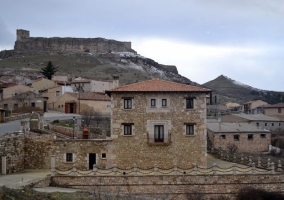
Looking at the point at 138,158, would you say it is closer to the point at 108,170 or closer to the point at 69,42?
the point at 108,170

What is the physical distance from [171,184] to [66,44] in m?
116

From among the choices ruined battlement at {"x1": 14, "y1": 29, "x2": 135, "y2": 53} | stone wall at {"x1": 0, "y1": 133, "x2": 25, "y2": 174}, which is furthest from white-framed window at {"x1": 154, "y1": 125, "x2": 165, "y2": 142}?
ruined battlement at {"x1": 14, "y1": 29, "x2": 135, "y2": 53}

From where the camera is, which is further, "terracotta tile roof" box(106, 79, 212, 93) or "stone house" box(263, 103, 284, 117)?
"stone house" box(263, 103, 284, 117)

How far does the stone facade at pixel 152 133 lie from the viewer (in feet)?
111

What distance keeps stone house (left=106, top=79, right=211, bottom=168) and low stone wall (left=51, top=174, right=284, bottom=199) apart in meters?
2.69

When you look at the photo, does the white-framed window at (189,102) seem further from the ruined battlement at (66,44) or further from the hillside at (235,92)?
the ruined battlement at (66,44)

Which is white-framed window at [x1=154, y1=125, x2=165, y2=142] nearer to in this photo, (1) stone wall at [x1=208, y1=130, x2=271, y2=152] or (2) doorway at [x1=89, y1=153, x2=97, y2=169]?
(2) doorway at [x1=89, y1=153, x2=97, y2=169]

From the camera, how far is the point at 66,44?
14300 centimetres

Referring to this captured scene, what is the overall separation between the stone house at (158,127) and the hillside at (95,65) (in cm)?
6131

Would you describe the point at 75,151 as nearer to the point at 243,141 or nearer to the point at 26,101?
the point at 243,141

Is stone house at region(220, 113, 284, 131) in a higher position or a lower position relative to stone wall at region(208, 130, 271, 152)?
higher

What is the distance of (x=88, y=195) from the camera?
26391 millimetres

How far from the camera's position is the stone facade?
33.9 meters

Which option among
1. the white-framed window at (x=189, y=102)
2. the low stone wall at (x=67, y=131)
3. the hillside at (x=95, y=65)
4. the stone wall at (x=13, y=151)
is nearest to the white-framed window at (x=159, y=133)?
the white-framed window at (x=189, y=102)
